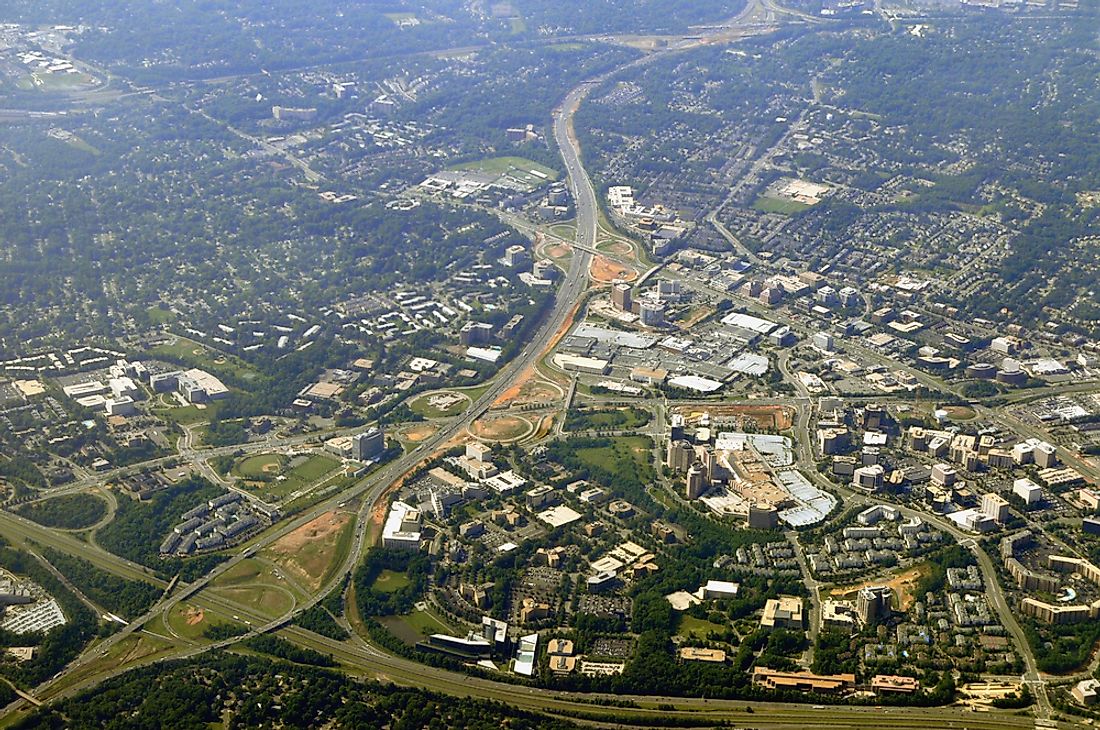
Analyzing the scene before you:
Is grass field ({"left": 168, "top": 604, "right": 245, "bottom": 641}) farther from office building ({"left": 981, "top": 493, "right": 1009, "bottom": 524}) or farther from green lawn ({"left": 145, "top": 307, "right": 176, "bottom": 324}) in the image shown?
green lawn ({"left": 145, "top": 307, "right": 176, "bottom": 324})

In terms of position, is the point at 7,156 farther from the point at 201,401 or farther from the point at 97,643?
the point at 97,643

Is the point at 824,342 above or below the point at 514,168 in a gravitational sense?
above

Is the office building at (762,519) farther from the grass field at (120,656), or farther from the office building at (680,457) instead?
the grass field at (120,656)

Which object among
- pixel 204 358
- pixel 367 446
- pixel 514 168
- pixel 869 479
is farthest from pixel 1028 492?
pixel 514 168

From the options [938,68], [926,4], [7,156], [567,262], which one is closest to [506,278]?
[567,262]

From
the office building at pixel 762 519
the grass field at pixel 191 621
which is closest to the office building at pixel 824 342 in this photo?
the office building at pixel 762 519

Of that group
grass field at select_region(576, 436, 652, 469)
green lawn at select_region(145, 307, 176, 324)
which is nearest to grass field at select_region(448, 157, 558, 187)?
green lawn at select_region(145, 307, 176, 324)

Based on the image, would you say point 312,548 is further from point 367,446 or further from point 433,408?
point 433,408

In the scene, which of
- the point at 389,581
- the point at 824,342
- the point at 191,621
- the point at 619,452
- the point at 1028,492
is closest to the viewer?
the point at 191,621
